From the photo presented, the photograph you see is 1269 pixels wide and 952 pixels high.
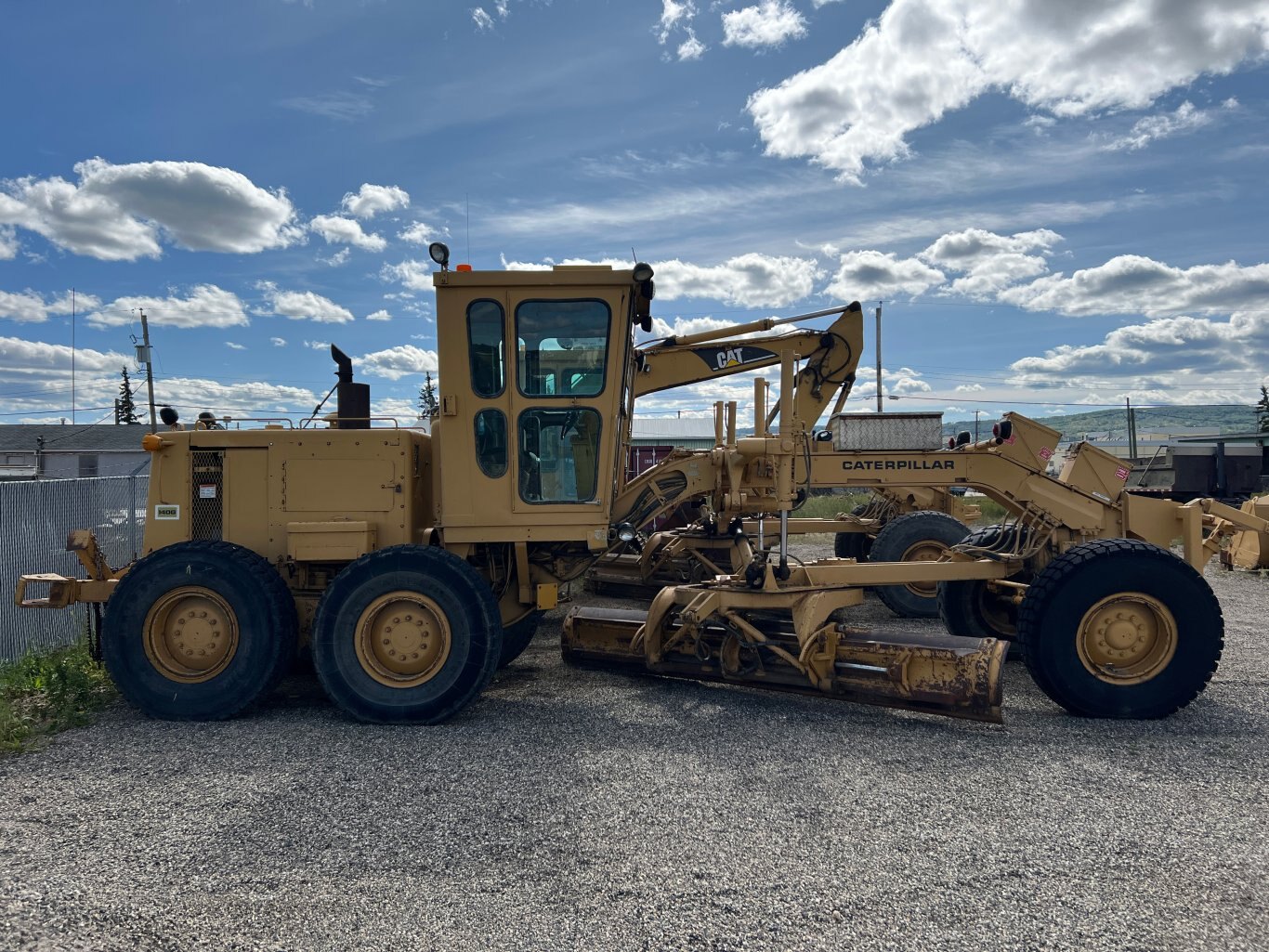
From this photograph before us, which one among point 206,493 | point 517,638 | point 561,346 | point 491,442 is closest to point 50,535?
point 206,493

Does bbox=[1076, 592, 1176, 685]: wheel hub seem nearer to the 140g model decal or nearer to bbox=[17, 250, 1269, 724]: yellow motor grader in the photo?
bbox=[17, 250, 1269, 724]: yellow motor grader

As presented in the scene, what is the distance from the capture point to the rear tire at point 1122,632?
5832 millimetres

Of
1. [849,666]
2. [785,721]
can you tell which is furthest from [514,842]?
[849,666]

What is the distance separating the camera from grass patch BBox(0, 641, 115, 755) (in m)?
5.52

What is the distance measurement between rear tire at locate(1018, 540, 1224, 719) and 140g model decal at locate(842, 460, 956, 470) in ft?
4.06

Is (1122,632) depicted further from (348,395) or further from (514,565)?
(348,395)

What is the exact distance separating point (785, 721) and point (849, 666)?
577mm

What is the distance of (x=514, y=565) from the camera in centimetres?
680

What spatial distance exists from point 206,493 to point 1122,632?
21.7 feet

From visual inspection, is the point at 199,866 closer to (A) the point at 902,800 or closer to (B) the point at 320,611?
(B) the point at 320,611

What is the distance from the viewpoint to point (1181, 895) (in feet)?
11.5

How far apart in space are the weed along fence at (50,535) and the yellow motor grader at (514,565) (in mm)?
1787

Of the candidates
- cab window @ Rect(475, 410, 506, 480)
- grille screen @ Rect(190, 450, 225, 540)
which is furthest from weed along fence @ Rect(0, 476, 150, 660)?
cab window @ Rect(475, 410, 506, 480)

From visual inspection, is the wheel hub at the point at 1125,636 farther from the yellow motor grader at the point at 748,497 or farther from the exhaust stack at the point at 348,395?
the exhaust stack at the point at 348,395
